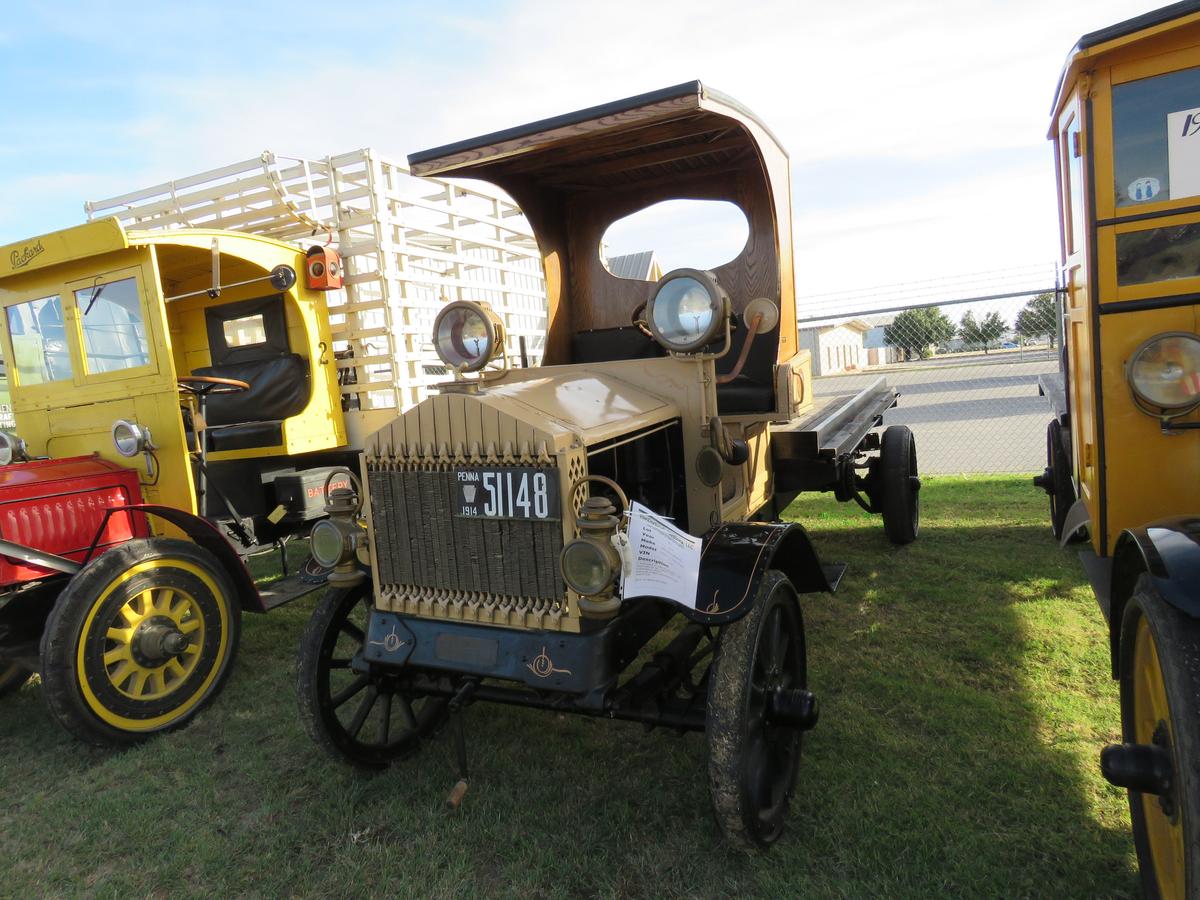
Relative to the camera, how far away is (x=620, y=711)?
87.5 inches

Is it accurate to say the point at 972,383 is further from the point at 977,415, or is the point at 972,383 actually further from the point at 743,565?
the point at 743,565

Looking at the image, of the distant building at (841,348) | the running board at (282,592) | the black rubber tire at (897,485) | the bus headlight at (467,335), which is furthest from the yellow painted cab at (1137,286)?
the distant building at (841,348)

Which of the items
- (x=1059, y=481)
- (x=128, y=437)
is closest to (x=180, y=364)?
(x=128, y=437)

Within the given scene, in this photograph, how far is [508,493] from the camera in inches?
91.2

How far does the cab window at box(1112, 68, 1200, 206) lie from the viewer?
230cm

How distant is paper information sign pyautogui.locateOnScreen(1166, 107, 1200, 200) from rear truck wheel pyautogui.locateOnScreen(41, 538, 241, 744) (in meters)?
4.30

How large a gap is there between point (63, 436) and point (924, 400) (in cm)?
1248

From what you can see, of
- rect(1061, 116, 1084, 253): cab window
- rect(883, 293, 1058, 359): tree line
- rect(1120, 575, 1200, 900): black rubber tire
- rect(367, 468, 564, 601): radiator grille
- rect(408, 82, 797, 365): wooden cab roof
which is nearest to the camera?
rect(1120, 575, 1200, 900): black rubber tire

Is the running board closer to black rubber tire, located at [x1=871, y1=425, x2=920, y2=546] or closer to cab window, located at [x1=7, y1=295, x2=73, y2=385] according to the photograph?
cab window, located at [x1=7, y1=295, x2=73, y2=385]

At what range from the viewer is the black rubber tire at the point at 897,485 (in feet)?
16.8

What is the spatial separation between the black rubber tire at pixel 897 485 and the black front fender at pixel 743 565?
2552 mm

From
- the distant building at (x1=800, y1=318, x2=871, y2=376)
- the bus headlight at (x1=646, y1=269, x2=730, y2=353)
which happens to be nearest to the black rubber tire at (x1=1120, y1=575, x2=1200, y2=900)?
the bus headlight at (x1=646, y1=269, x2=730, y2=353)

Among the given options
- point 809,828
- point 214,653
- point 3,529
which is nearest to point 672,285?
point 809,828

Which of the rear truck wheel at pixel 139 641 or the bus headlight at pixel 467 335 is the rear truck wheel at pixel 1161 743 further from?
the rear truck wheel at pixel 139 641
